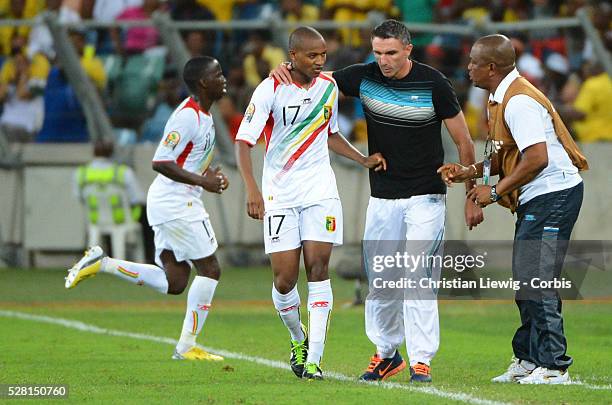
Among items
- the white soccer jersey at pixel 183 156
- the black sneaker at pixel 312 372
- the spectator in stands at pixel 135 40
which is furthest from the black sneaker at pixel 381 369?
the spectator in stands at pixel 135 40

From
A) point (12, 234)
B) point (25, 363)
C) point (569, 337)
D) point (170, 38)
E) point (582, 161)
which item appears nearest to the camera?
point (582, 161)

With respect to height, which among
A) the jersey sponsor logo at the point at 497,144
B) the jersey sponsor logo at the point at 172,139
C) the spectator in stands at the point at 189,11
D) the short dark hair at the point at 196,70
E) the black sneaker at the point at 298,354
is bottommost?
the black sneaker at the point at 298,354

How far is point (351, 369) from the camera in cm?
1054

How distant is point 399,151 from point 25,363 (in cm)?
343

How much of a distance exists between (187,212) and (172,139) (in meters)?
0.69

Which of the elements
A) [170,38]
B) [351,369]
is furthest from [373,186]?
[170,38]

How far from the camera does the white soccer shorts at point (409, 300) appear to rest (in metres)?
9.59

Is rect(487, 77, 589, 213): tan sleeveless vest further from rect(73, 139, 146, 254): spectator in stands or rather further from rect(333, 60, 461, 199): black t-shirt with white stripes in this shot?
rect(73, 139, 146, 254): spectator in stands

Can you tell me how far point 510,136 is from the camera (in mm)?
9375

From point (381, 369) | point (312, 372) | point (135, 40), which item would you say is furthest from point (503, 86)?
point (135, 40)

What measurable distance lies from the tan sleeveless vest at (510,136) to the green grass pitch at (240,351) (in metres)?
1.44

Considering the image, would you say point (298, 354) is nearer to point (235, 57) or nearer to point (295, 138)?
point (295, 138)

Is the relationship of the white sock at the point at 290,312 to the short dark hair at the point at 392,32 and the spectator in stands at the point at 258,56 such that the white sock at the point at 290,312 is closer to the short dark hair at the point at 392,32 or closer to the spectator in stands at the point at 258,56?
the short dark hair at the point at 392,32

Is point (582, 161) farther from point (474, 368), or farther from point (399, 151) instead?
point (474, 368)
